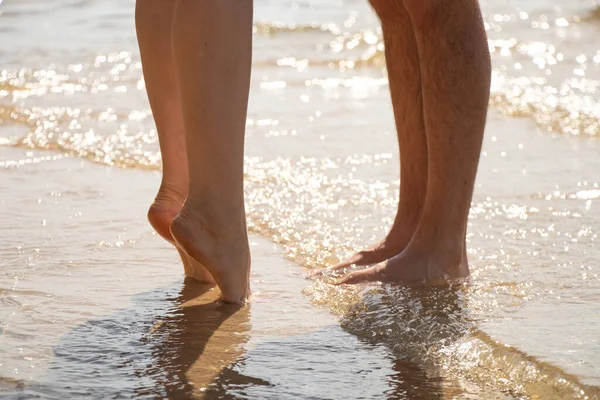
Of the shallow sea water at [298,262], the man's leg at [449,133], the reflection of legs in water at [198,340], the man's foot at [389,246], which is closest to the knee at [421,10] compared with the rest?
the man's leg at [449,133]

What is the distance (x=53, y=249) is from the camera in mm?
A: 2533

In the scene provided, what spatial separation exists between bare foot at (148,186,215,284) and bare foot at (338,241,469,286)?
33 cm

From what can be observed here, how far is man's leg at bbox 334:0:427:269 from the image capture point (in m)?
2.52

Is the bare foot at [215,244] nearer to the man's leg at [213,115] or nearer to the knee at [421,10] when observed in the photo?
the man's leg at [213,115]

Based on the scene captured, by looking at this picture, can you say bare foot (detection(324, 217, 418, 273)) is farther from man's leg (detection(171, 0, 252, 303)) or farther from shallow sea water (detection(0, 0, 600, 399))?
man's leg (detection(171, 0, 252, 303))

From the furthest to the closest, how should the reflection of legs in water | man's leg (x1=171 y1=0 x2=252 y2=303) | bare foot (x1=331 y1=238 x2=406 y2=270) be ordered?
bare foot (x1=331 y1=238 x2=406 y2=270)
man's leg (x1=171 y1=0 x2=252 y2=303)
the reflection of legs in water

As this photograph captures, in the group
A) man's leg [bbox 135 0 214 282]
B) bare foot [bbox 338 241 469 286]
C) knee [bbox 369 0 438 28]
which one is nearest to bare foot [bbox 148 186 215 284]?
man's leg [bbox 135 0 214 282]

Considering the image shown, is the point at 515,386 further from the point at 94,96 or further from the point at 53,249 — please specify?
the point at 94,96

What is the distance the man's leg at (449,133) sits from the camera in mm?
2301

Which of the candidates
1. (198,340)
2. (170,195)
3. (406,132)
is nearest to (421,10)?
(406,132)

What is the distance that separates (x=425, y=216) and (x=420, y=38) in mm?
425

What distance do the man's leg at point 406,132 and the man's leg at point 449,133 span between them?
0.18 m

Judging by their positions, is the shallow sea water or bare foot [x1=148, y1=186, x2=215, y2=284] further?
bare foot [x1=148, y1=186, x2=215, y2=284]

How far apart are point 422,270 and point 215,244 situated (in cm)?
54
